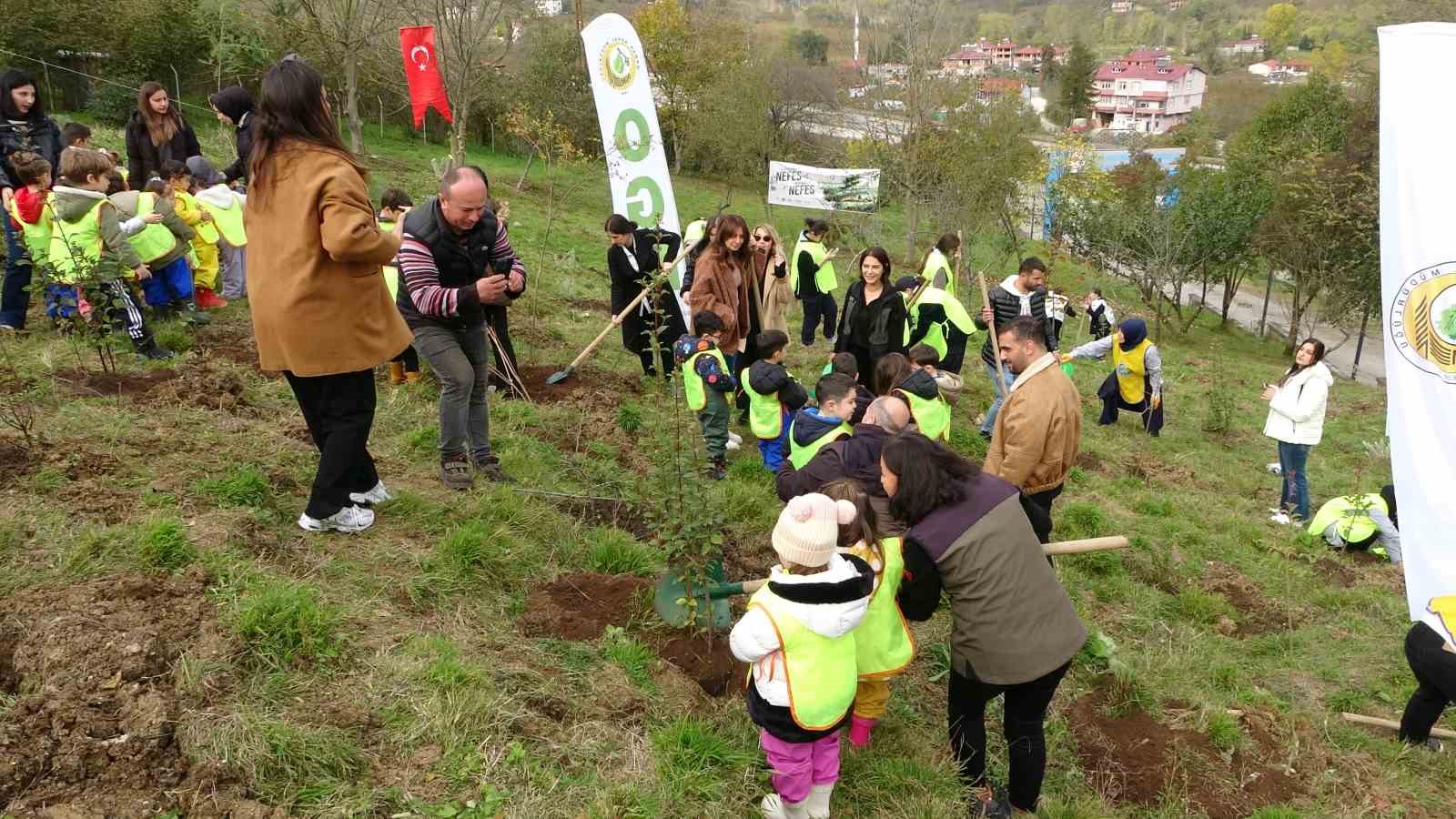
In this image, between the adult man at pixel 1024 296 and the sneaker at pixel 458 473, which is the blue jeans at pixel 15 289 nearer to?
the sneaker at pixel 458 473

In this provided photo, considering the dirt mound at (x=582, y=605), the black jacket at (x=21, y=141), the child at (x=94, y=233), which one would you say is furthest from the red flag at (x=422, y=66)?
the dirt mound at (x=582, y=605)

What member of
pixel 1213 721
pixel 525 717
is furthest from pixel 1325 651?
pixel 525 717

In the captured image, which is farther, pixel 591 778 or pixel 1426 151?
pixel 1426 151

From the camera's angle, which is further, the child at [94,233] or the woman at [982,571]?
the child at [94,233]

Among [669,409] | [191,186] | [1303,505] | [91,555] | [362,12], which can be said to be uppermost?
[362,12]

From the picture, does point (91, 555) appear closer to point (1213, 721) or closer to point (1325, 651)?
point (1213, 721)

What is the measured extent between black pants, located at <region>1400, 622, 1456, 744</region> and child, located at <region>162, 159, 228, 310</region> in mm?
9398

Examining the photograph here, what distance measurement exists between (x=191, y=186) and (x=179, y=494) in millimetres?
5420

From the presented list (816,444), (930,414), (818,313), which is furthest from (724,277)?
(818,313)

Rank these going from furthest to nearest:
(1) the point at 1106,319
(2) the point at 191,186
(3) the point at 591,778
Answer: (1) the point at 1106,319 < (2) the point at 191,186 < (3) the point at 591,778

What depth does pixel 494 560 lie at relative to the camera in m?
4.41

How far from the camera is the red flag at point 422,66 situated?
39.3ft

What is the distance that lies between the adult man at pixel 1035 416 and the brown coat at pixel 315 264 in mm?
3176

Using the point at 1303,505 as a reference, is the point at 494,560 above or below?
above
